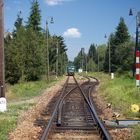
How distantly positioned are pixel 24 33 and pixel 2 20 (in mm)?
34864

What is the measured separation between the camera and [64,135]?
12297 mm

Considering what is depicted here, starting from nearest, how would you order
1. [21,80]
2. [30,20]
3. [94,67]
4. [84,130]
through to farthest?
[84,130] < [21,80] < [30,20] < [94,67]

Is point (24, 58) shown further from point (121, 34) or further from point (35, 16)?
point (121, 34)

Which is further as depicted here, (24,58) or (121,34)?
(121,34)

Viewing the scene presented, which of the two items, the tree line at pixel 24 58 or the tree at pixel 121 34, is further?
the tree at pixel 121 34

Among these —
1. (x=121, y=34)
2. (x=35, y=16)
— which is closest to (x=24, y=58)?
(x=35, y=16)

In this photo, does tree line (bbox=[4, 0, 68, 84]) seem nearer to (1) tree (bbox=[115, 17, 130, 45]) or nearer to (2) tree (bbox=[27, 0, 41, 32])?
(2) tree (bbox=[27, 0, 41, 32])

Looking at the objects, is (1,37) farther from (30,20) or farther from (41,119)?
(30,20)

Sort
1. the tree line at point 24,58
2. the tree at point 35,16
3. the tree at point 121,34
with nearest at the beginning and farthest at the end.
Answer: the tree line at point 24,58 → the tree at point 35,16 → the tree at point 121,34

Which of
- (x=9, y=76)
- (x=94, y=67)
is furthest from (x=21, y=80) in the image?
(x=94, y=67)

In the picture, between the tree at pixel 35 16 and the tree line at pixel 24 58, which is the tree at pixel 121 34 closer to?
the tree at pixel 35 16

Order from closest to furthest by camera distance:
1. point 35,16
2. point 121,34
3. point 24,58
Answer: point 24,58 < point 35,16 < point 121,34

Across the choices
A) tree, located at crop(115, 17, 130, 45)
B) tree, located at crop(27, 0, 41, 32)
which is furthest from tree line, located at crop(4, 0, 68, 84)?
→ tree, located at crop(115, 17, 130, 45)

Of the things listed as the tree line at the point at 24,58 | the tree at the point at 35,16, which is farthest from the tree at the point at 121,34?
the tree line at the point at 24,58
